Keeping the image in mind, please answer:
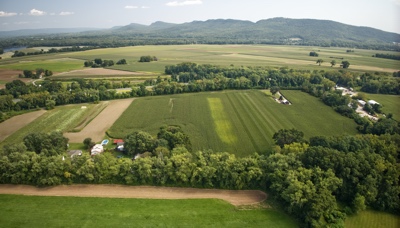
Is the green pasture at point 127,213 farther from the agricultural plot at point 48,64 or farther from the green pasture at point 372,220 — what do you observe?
the agricultural plot at point 48,64

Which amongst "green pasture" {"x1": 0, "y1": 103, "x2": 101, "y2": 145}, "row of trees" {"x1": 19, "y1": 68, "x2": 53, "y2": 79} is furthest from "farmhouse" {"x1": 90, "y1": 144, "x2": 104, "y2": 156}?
"row of trees" {"x1": 19, "y1": 68, "x2": 53, "y2": 79}

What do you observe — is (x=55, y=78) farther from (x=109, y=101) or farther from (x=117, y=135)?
(x=117, y=135)

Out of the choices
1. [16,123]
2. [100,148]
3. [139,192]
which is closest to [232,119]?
[100,148]

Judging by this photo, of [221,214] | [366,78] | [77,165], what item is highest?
[366,78]

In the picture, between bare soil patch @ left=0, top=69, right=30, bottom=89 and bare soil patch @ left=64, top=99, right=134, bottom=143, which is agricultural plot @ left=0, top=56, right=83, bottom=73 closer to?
bare soil patch @ left=0, top=69, right=30, bottom=89

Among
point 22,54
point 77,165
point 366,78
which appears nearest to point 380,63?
point 366,78

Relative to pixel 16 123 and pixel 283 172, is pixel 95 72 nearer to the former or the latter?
pixel 16 123

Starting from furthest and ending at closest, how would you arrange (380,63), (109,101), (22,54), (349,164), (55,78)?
(22,54) < (380,63) < (55,78) < (109,101) < (349,164)

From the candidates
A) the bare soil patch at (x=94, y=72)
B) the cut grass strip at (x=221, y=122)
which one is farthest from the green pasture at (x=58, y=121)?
the bare soil patch at (x=94, y=72)
